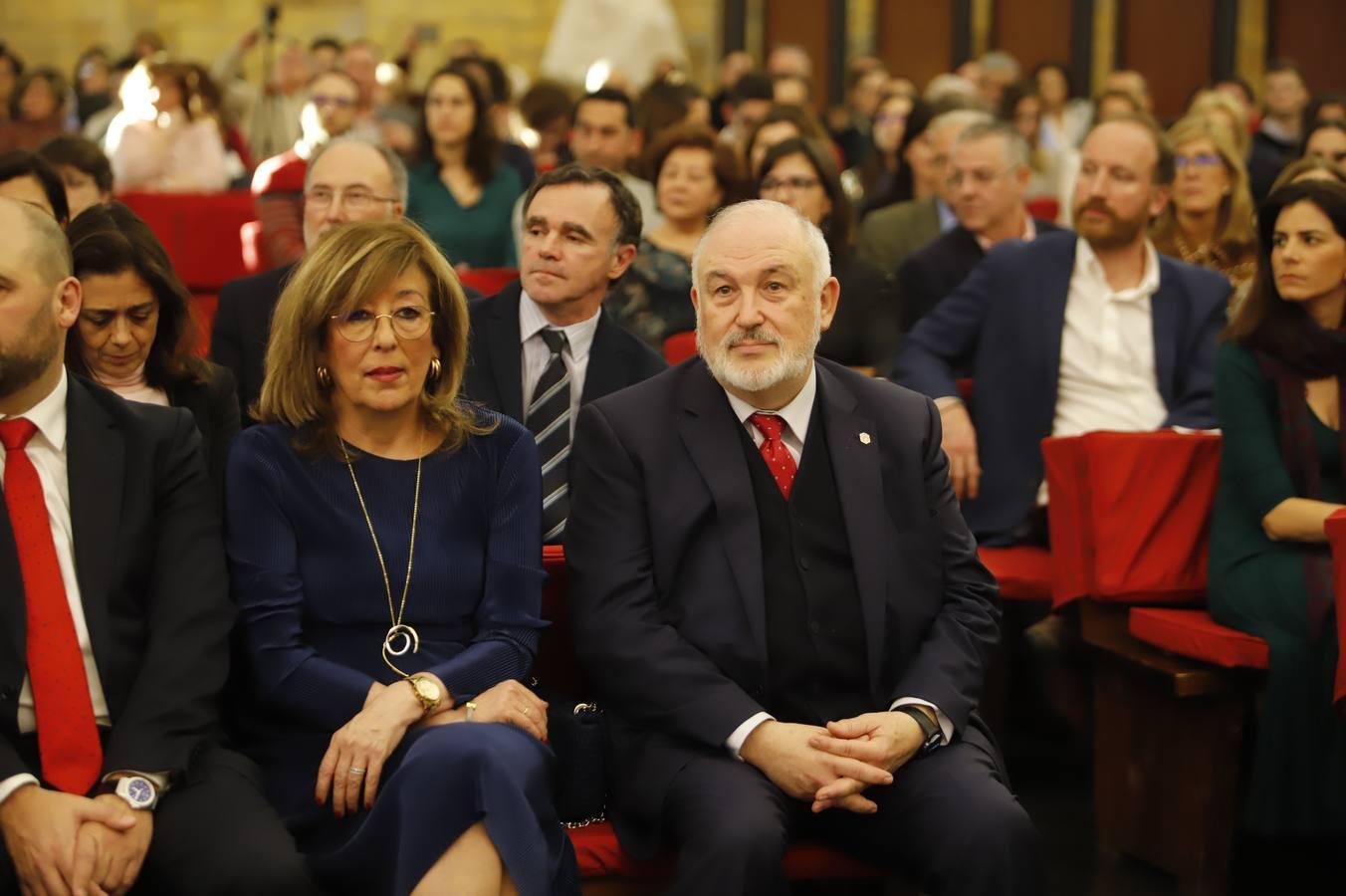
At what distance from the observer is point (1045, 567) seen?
13.8 ft

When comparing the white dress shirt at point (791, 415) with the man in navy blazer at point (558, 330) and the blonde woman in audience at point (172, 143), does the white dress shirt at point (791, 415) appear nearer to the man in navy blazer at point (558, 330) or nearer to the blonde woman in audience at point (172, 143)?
the man in navy blazer at point (558, 330)

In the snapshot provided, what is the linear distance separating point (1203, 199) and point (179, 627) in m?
4.10

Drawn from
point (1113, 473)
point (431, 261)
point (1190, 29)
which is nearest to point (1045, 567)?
point (1113, 473)

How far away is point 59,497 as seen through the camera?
2.64 m

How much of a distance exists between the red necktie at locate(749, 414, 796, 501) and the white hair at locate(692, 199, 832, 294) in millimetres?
243

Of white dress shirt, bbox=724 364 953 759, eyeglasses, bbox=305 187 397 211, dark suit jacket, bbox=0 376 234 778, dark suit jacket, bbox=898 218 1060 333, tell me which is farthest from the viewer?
dark suit jacket, bbox=898 218 1060 333

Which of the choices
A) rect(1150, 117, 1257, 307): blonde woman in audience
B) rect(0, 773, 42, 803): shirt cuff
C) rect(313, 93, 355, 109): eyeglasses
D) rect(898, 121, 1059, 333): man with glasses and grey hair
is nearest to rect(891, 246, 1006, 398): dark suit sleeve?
rect(898, 121, 1059, 333): man with glasses and grey hair

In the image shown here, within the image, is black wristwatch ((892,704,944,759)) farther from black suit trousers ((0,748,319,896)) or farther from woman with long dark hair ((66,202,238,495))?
woman with long dark hair ((66,202,238,495))

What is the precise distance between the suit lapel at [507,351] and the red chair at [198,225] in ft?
9.68

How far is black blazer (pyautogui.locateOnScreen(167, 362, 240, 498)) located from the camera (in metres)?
3.25

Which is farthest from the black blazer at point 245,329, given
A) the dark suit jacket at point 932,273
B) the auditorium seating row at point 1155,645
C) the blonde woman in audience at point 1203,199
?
the blonde woman in audience at point 1203,199

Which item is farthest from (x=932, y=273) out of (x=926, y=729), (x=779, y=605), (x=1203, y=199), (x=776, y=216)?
(x=926, y=729)

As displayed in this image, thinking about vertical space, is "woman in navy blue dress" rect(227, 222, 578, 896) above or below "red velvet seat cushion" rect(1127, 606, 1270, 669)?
above

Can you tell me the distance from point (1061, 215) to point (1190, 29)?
7.42 m
